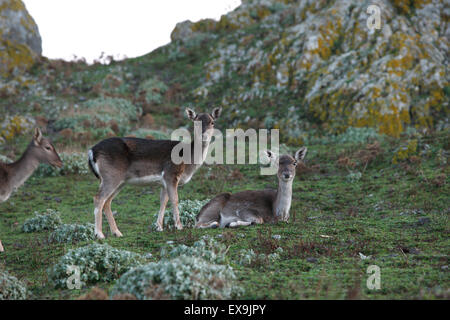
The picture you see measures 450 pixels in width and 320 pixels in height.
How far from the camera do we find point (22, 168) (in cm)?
1081

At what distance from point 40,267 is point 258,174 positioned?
10418 millimetres

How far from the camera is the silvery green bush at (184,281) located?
5852mm

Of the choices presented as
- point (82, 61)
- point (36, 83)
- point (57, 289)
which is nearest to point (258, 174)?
point (57, 289)

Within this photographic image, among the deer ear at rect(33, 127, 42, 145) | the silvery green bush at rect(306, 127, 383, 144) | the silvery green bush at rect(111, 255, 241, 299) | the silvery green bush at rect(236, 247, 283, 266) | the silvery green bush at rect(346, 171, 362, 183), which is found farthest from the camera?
the silvery green bush at rect(306, 127, 383, 144)

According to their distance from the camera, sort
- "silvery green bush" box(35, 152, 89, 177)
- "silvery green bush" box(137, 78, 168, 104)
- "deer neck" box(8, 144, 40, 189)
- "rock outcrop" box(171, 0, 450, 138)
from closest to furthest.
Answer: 1. "deer neck" box(8, 144, 40, 189)
2. "silvery green bush" box(35, 152, 89, 177)
3. "rock outcrop" box(171, 0, 450, 138)
4. "silvery green bush" box(137, 78, 168, 104)

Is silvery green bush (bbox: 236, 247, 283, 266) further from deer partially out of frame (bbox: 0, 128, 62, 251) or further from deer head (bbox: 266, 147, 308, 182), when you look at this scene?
deer partially out of frame (bbox: 0, 128, 62, 251)

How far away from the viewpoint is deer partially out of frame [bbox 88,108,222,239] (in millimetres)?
11195

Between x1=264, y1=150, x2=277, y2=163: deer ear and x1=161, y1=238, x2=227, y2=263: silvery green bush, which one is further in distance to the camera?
x1=264, y1=150, x2=277, y2=163: deer ear

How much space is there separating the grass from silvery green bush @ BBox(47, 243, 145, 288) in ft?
0.79

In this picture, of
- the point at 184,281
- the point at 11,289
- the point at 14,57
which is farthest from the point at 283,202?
the point at 14,57

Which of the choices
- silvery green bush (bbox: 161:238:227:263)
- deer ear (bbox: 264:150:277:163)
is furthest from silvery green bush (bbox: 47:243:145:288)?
deer ear (bbox: 264:150:277:163)

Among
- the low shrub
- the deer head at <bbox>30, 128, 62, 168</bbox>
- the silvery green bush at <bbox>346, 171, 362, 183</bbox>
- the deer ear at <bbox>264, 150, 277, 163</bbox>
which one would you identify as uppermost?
the low shrub

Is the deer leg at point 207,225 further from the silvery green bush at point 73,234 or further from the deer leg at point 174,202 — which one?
the silvery green bush at point 73,234
